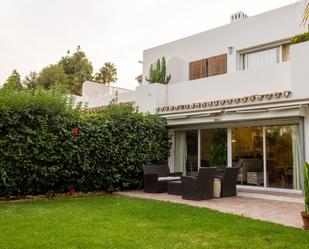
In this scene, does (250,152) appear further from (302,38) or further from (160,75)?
(160,75)

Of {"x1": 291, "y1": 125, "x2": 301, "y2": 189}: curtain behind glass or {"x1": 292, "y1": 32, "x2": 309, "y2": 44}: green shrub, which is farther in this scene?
{"x1": 292, "y1": 32, "x2": 309, "y2": 44}: green shrub

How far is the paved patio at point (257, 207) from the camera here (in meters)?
11.5

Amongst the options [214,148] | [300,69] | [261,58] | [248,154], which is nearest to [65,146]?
[214,148]

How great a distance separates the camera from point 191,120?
19.8 metres

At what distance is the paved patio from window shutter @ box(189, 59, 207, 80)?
10828 mm

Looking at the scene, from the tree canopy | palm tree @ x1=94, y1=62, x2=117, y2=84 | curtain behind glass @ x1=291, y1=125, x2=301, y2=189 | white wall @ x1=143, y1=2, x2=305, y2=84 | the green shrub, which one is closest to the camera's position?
curtain behind glass @ x1=291, y1=125, x2=301, y2=189

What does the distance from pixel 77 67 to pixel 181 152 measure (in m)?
51.6

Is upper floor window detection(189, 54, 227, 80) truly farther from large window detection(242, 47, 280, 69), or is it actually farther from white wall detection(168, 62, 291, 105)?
white wall detection(168, 62, 291, 105)

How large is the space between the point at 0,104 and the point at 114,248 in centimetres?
985

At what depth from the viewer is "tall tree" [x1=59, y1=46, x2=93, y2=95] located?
66.6 m

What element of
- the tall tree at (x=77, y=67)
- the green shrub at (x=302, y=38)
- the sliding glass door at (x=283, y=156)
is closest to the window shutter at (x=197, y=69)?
the green shrub at (x=302, y=38)

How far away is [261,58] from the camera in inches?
851

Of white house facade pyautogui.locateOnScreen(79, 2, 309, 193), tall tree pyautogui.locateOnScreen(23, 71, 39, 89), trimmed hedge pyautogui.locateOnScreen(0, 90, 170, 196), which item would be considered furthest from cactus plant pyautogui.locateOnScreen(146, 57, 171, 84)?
tall tree pyautogui.locateOnScreen(23, 71, 39, 89)

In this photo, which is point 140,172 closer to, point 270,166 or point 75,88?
point 270,166
